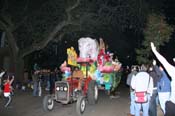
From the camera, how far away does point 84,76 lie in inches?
704

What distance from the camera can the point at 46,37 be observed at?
26391 millimetres

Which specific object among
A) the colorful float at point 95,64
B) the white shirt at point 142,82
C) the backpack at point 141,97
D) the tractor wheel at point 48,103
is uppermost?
the colorful float at point 95,64

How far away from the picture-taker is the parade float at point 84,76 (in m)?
15.8

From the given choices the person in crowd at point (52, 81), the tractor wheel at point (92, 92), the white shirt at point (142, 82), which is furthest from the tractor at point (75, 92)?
the white shirt at point (142, 82)

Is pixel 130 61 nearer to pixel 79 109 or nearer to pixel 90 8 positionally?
pixel 90 8

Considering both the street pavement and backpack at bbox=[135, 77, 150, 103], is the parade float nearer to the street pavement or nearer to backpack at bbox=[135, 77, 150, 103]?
the street pavement

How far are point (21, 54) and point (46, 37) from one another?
2.61 m

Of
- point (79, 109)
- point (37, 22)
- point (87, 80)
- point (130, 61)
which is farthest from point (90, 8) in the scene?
point (130, 61)

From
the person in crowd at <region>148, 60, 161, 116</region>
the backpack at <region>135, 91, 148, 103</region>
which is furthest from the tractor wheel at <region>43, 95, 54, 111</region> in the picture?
the backpack at <region>135, 91, 148, 103</region>

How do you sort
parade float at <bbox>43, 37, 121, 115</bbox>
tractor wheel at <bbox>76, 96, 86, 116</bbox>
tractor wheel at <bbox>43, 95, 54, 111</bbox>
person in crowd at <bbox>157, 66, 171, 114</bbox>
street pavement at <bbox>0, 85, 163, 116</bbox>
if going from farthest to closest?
parade float at <bbox>43, 37, 121, 115</bbox>, tractor wheel at <bbox>43, 95, 54, 111</bbox>, street pavement at <bbox>0, 85, 163, 116</bbox>, tractor wheel at <bbox>76, 96, 86, 116</bbox>, person in crowd at <bbox>157, 66, 171, 114</bbox>

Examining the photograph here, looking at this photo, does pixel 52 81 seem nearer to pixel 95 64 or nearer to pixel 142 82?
pixel 95 64

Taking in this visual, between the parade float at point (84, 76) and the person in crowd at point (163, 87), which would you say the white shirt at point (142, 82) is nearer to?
the person in crowd at point (163, 87)

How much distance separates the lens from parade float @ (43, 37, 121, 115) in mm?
15773

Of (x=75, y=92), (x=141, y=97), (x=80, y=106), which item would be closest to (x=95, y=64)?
(x=75, y=92)
